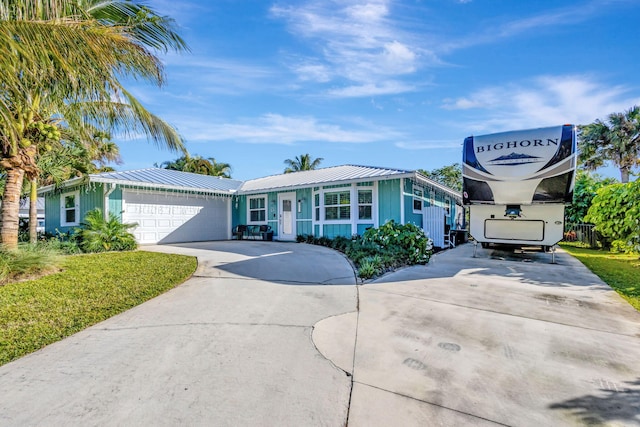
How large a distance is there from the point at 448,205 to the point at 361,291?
1395cm

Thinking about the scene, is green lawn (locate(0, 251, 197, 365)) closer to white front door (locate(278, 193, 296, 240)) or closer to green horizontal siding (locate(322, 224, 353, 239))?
green horizontal siding (locate(322, 224, 353, 239))

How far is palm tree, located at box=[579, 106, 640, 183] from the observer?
63.2 ft

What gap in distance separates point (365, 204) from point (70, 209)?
13056 mm

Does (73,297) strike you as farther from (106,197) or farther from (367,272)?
(106,197)

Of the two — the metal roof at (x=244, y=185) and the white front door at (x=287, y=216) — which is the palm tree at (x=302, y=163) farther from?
the white front door at (x=287, y=216)

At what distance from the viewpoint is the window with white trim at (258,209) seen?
14.5 metres

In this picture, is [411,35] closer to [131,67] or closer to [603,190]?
[131,67]

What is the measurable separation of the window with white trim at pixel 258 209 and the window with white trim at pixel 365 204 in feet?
16.8

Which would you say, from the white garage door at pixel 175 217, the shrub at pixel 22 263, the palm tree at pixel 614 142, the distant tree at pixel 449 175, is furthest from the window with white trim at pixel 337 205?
the distant tree at pixel 449 175

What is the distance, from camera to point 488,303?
4574 mm

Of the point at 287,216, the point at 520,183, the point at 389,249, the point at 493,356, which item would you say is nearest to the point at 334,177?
the point at 287,216

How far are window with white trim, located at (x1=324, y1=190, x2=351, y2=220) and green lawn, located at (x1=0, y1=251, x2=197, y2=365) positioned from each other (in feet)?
19.0

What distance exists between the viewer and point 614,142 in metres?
19.7

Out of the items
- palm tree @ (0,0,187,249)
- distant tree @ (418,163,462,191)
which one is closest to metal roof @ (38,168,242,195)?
palm tree @ (0,0,187,249)
